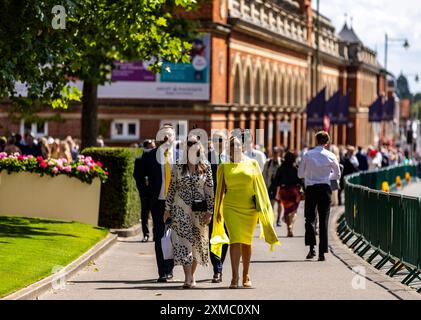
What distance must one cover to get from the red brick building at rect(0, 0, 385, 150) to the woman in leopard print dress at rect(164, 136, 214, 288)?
3502 cm

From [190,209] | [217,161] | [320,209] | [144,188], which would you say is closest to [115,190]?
[144,188]

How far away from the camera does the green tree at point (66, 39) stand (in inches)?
798

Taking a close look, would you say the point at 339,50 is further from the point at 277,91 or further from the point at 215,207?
the point at 215,207

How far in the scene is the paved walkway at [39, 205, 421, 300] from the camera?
14.3 metres

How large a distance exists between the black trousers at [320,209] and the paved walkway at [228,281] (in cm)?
35

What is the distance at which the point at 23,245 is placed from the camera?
60.9 feet

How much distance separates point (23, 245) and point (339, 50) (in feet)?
316

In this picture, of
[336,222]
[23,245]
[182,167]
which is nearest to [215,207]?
[182,167]

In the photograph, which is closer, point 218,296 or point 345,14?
point 218,296

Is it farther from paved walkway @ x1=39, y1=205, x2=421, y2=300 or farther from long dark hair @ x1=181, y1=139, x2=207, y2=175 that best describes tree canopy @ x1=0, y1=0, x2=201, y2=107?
long dark hair @ x1=181, y1=139, x2=207, y2=175

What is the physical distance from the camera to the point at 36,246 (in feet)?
61.1

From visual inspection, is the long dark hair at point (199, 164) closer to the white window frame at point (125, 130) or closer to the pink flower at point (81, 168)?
the pink flower at point (81, 168)

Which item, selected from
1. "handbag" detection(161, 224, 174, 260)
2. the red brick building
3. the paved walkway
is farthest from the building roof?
"handbag" detection(161, 224, 174, 260)

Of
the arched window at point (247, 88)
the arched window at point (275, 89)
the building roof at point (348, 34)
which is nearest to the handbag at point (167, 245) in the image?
the arched window at point (247, 88)
